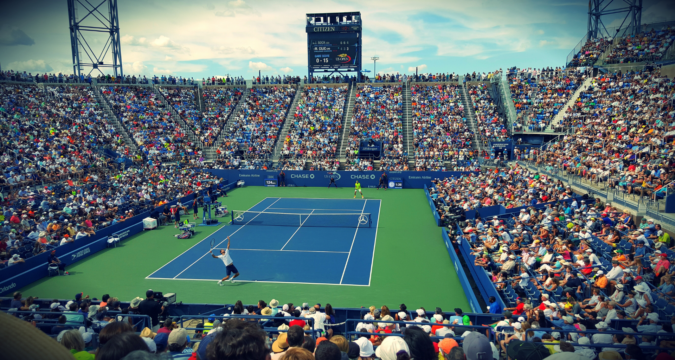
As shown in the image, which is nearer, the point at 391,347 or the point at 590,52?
the point at 391,347

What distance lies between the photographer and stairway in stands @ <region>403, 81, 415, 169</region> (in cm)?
4100

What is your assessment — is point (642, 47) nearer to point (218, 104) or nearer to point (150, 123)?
point (218, 104)

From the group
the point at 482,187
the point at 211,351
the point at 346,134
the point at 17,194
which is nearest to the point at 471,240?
the point at 482,187

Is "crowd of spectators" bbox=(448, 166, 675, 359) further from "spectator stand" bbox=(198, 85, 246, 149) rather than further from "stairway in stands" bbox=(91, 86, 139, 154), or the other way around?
"spectator stand" bbox=(198, 85, 246, 149)

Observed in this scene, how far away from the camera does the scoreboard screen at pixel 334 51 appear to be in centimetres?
4772

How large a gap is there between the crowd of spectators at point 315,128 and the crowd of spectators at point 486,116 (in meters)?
14.7

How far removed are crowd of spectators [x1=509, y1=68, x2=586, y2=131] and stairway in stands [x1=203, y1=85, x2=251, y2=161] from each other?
30547 mm

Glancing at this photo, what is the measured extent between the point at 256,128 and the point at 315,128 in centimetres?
670

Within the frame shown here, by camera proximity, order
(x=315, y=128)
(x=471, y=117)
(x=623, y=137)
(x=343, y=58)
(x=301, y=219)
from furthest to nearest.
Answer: (x=343, y=58) < (x=315, y=128) < (x=471, y=117) < (x=301, y=219) < (x=623, y=137)

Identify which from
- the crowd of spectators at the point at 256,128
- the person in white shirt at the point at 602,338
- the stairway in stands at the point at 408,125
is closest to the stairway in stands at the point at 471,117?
the stairway in stands at the point at 408,125

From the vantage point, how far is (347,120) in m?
46.2

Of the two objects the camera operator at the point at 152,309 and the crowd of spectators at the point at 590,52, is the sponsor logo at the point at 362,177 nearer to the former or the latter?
the crowd of spectators at the point at 590,52

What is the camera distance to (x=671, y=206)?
15328mm

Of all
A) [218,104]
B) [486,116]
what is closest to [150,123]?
[218,104]
